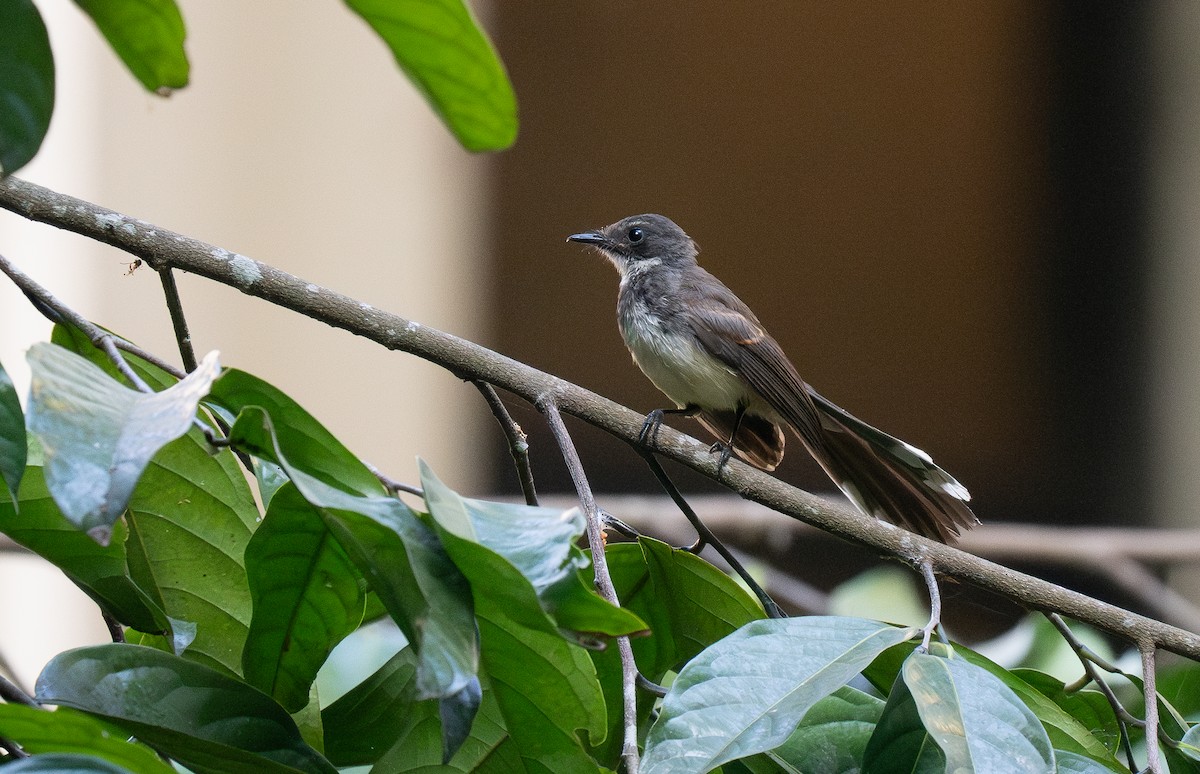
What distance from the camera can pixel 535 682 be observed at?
89cm

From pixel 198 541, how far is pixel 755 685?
0.58 meters

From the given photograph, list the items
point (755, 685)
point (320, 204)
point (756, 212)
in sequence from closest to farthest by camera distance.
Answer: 1. point (755, 685)
2. point (756, 212)
3. point (320, 204)

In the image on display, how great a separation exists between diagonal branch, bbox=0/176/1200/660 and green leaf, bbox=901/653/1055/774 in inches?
12.4

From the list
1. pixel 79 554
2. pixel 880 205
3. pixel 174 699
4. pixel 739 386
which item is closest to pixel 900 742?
pixel 174 699

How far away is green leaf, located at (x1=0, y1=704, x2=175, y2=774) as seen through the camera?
2.41 feet

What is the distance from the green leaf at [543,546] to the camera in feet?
2.37

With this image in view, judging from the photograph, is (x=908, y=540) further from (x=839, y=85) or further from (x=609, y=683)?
(x=839, y=85)

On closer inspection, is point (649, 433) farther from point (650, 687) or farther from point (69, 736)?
point (69, 736)

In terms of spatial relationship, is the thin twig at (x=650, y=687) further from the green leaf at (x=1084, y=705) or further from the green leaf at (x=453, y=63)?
the green leaf at (x=453, y=63)

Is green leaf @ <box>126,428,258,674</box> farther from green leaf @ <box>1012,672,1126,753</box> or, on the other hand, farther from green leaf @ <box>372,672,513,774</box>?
green leaf @ <box>1012,672,1126,753</box>

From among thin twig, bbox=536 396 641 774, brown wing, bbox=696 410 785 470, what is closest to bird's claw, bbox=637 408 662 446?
thin twig, bbox=536 396 641 774

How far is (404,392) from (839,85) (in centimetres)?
223

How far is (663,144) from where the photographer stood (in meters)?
4.67

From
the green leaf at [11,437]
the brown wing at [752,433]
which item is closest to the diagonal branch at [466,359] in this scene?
the green leaf at [11,437]
